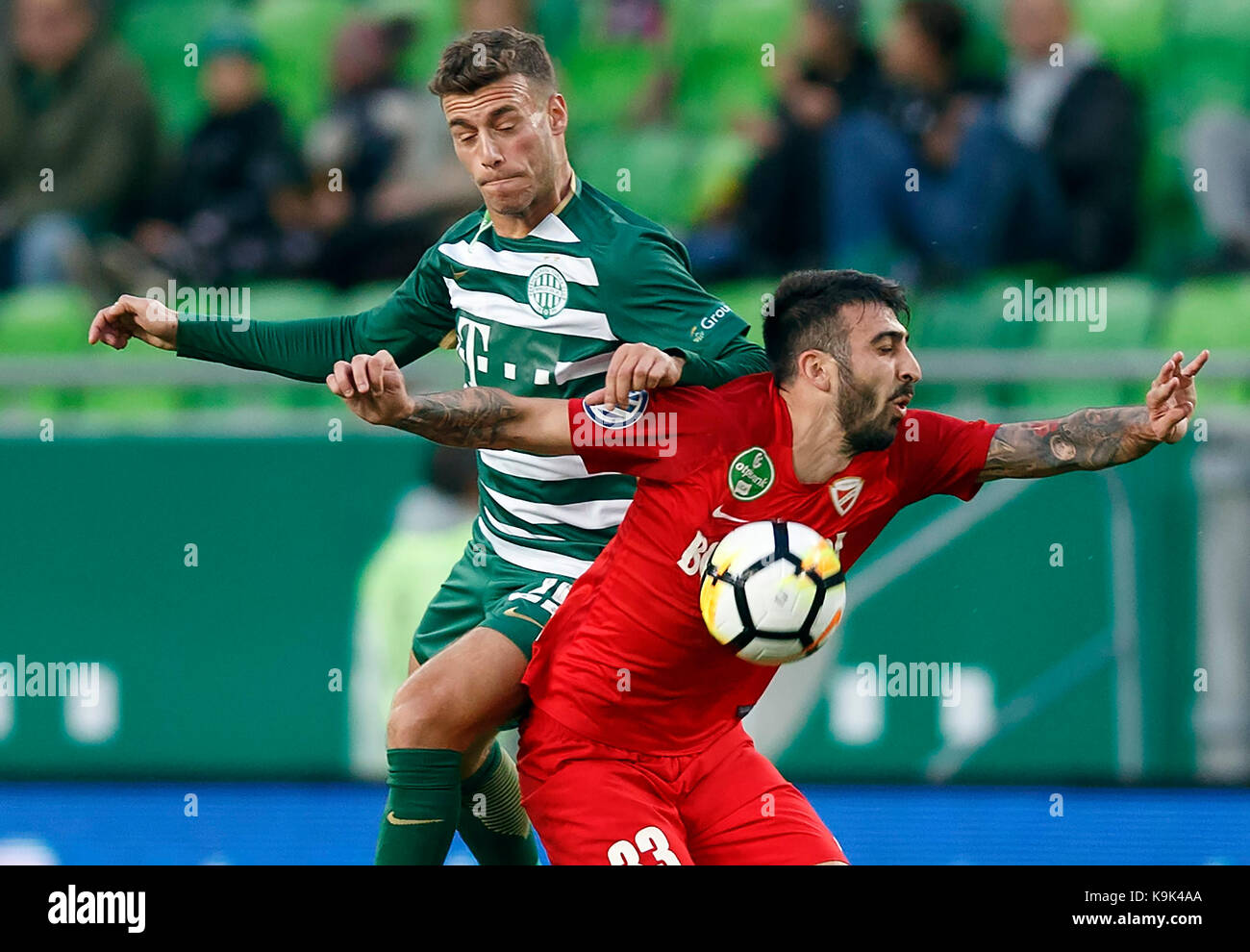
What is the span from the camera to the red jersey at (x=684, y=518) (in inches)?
155

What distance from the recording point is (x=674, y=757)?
408cm

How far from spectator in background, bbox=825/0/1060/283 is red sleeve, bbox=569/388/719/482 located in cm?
386

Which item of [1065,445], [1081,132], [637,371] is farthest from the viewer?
[1081,132]

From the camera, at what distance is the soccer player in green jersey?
415 cm

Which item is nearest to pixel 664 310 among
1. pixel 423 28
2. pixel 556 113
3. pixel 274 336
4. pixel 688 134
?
pixel 556 113

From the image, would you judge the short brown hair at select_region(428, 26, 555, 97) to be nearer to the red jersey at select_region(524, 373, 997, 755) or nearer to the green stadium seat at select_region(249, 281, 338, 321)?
the red jersey at select_region(524, 373, 997, 755)

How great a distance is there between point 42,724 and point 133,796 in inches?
20.9

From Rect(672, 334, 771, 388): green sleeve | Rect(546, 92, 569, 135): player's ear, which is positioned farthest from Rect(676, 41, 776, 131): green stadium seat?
Rect(672, 334, 771, 388): green sleeve

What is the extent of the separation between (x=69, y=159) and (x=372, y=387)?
5.61m

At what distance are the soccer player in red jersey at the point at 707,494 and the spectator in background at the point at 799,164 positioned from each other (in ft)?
12.3

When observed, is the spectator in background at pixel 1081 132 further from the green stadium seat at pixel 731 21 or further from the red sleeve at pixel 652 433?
the red sleeve at pixel 652 433

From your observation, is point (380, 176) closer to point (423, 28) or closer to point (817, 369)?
point (423, 28)

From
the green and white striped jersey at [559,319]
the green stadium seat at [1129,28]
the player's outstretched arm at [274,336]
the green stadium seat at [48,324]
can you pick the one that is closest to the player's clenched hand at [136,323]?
the player's outstretched arm at [274,336]

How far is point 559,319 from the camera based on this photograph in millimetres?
4258
